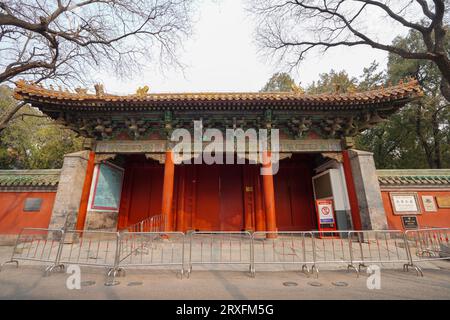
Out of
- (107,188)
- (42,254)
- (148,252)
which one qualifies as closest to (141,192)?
(107,188)

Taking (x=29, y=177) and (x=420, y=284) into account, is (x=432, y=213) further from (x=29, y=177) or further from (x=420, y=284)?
(x=29, y=177)

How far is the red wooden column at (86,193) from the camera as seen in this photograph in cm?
710

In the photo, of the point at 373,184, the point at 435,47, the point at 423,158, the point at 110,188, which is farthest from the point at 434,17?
the point at 423,158

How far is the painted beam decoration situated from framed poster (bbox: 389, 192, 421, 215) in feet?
9.21

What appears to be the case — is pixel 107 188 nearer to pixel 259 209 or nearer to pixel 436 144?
pixel 259 209

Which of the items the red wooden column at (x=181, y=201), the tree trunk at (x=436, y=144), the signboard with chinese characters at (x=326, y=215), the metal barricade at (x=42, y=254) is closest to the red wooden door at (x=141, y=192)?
the red wooden column at (x=181, y=201)

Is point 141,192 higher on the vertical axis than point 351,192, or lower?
higher

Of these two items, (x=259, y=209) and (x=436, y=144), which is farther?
(x=436, y=144)

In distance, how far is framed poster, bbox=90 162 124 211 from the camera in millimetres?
7810

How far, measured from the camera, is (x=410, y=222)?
756 cm

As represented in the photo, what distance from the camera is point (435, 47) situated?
6.52 m

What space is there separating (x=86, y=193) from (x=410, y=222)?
11.4 meters

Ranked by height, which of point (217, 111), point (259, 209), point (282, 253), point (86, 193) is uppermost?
point (217, 111)

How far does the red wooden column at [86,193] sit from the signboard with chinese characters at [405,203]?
35.6ft
